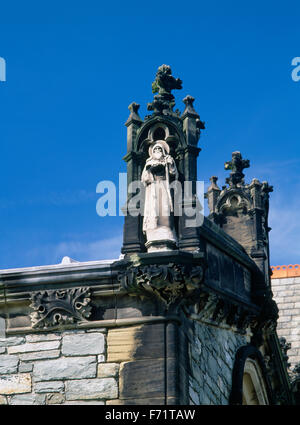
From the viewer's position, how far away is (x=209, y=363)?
10.6 meters

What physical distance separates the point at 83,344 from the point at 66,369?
344mm

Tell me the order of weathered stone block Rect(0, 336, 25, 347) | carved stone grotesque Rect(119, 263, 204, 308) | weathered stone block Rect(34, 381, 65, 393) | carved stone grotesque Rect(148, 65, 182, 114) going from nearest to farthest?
carved stone grotesque Rect(119, 263, 204, 308), weathered stone block Rect(34, 381, 65, 393), weathered stone block Rect(0, 336, 25, 347), carved stone grotesque Rect(148, 65, 182, 114)

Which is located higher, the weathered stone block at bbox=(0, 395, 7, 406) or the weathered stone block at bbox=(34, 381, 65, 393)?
the weathered stone block at bbox=(34, 381, 65, 393)

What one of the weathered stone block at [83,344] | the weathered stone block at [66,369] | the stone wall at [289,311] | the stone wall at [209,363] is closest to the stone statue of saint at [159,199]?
the stone wall at [209,363]

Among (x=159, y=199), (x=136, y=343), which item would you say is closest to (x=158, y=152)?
(x=159, y=199)

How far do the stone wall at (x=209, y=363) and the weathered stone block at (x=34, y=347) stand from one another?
1.53m

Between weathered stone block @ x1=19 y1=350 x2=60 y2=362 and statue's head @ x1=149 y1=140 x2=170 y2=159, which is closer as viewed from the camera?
weathered stone block @ x1=19 y1=350 x2=60 y2=362

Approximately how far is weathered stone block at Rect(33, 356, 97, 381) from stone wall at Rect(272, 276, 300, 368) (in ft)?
27.2

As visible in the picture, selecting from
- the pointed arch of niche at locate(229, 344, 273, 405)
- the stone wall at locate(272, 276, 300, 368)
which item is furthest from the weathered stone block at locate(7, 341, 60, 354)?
the stone wall at locate(272, 276, 300, 368)

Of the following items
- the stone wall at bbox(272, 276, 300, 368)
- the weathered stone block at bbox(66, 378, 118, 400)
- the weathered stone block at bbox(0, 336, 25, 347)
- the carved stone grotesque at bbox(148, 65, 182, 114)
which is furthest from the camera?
the stone wall at bbox(272, 276, 300, 368)

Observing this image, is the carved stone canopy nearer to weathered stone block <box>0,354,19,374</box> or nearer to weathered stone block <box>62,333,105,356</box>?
weathered stone block <box>62,333,105,356</box>

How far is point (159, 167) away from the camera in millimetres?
10617

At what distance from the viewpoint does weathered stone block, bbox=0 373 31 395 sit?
994 centimetres

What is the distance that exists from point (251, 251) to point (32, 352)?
452 centimetres
